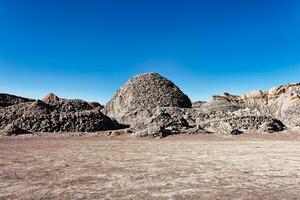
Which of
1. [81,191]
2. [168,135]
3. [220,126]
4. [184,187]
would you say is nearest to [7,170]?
[81,191]

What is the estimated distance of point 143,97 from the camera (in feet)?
166

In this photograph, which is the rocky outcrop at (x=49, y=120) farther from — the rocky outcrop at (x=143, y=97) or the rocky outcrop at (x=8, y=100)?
the rocky outcrop at (x=8, y=100)

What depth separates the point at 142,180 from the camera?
9617mm

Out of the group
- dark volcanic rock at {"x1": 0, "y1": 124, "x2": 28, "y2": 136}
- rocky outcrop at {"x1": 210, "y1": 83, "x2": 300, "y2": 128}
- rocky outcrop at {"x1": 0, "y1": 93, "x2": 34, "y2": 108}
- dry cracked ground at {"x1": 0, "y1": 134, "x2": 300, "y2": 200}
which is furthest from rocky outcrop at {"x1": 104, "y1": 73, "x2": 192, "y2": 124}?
dry cracked ground at {"x1": 0, "y1": 134, "x2": 300, "y2": 200}

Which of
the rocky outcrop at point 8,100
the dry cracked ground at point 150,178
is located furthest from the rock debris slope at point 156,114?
the dry cracked ground at point 150,178

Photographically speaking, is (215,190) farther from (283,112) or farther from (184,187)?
(283,112)

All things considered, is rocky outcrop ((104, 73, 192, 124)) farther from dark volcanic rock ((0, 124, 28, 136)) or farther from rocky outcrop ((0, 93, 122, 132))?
dark volcanic rock ((0, 124, 28, 136))

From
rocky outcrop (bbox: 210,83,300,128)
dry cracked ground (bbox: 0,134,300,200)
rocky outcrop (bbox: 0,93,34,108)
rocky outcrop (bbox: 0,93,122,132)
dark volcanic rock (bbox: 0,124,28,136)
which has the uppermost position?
rocky outcrop (bbox: 0,93,34,108)

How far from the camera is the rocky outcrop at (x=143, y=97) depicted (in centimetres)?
4797

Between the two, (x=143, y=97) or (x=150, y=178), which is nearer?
(x=150, y=178)

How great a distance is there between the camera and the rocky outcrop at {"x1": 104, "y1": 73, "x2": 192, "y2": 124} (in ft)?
157

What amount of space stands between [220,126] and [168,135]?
593 centimetres

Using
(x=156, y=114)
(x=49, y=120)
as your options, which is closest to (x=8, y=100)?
(x=49, y=120)

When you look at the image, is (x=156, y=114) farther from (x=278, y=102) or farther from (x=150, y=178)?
(x=150, y=178)
